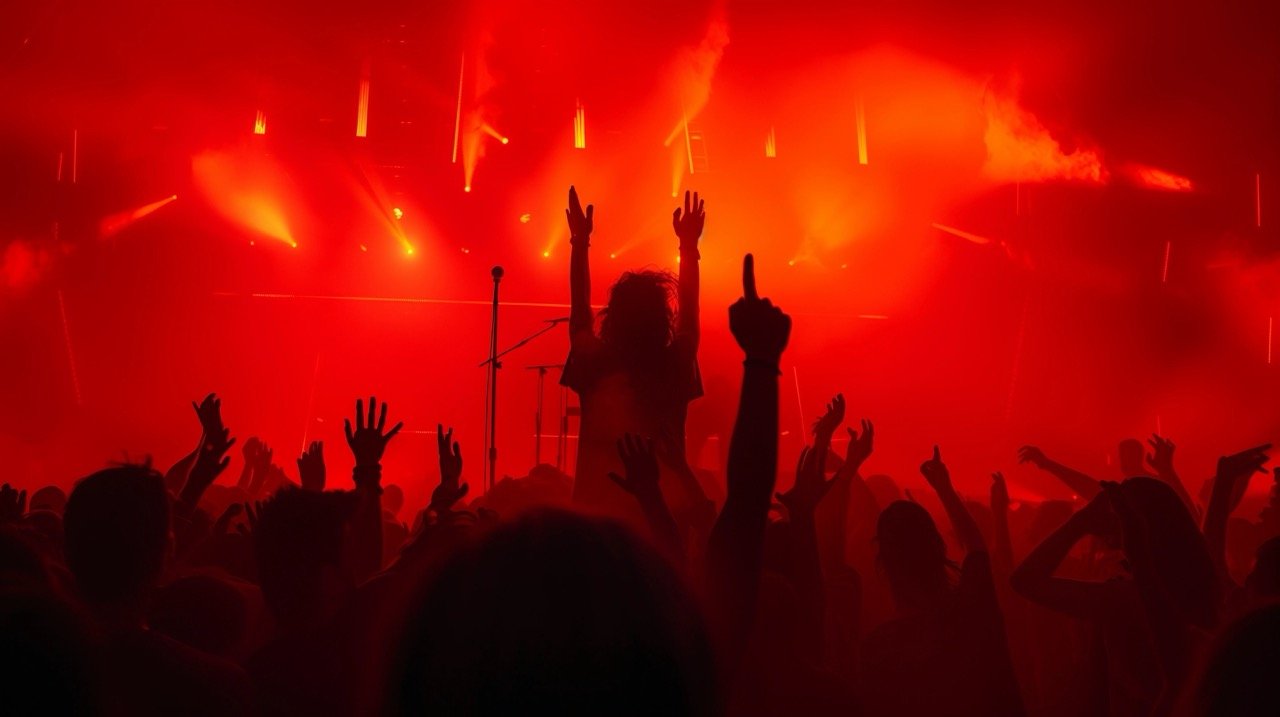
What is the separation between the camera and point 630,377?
9.32 feet

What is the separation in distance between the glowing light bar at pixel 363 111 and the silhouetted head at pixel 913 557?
41.7ft

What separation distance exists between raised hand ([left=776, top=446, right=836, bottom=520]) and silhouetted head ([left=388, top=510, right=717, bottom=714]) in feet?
4.92

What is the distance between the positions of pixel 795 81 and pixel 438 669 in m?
14.0

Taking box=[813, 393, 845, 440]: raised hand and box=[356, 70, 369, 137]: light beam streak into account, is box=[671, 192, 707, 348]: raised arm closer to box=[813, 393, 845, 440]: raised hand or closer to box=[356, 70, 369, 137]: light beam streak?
box=[813, 393, 845, 440]: raised hand

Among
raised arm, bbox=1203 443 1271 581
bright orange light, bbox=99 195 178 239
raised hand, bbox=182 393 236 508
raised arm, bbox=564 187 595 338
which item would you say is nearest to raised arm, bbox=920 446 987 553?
raised arm, bbox=1203 443 1271 581

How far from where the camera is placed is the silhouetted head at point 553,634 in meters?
0.78

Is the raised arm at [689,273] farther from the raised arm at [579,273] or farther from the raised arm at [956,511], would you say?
the raised arm at [956,511]

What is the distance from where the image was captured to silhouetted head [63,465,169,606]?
1.58 meters

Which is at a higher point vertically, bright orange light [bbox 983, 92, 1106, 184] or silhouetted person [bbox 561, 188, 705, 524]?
bright orange light [bbox 983, 92, 1106, 184]

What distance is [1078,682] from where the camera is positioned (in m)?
2.54

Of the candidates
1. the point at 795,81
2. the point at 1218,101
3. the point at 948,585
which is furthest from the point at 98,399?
the point at 1218,101

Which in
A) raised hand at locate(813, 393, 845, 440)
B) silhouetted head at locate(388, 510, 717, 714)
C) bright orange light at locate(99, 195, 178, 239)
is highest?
bright orange light at locate(99, 195, 178, 239)

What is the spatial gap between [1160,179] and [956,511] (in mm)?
11607

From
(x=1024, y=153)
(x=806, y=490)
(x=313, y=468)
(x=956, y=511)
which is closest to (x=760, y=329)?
(x=806, y=490)
